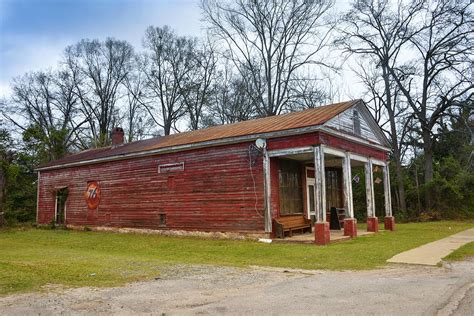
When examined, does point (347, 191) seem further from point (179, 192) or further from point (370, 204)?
point (179, 192)

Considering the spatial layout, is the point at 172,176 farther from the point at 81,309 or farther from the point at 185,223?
the point at 81,309

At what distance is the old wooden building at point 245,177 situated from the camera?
1483cm

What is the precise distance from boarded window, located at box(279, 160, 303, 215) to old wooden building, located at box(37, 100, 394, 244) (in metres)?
0.04

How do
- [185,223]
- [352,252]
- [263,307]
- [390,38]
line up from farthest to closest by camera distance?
[390,38] < [185,223] < [352,252] < [263,307]

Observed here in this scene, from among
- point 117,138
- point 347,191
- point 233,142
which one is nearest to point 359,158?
point 347,191

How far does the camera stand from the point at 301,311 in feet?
16.7

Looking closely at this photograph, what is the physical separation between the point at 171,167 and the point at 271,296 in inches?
491

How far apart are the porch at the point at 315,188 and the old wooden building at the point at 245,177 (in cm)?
4

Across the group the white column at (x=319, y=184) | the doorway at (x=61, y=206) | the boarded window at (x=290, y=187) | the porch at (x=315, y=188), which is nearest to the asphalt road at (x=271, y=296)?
the white column at (x=319, y=184)

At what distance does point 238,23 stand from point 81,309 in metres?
30.9

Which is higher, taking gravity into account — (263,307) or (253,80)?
(253,80)

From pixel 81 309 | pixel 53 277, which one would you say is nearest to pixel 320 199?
pixel 53 277

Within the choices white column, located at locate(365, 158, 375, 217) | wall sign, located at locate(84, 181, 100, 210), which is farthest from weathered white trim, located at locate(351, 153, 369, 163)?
wall sign, located at locate(84, 181, 100, 210)

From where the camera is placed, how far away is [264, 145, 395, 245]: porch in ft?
45.5
